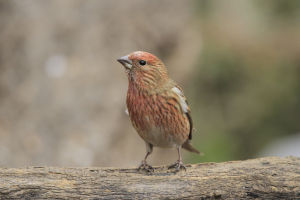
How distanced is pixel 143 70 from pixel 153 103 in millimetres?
365

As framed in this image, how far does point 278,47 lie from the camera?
48.4 feet

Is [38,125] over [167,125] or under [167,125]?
over

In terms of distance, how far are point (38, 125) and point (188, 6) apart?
3.98m

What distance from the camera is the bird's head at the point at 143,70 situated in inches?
210

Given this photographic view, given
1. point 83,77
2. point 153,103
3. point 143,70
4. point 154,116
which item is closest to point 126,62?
point 143,70

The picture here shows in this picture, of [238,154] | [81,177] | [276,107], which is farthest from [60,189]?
[276,107]

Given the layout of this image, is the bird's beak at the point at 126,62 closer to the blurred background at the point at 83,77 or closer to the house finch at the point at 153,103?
the house finch at the point at 153,103

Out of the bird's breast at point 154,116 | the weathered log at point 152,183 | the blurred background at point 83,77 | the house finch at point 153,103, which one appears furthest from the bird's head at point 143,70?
the blurred background at point 83,77

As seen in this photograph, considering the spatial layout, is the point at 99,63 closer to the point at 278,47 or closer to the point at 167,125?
the point at 167,125

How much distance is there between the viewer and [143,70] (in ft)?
17.7

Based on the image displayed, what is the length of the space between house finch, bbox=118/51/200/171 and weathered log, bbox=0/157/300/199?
357mm

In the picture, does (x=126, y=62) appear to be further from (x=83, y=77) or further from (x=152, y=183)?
(x=83, y=77)

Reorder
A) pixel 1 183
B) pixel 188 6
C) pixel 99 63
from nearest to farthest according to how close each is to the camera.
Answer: pixel 1 183, pixel 99 63, pixel 188 6

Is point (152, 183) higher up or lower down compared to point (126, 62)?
lower down
